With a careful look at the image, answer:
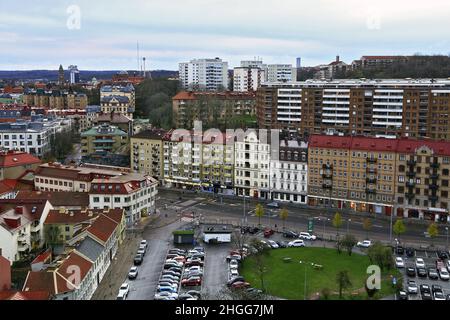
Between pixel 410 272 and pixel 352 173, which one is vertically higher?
pixel 352 173

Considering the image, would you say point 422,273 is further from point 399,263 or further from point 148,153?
point 148,153

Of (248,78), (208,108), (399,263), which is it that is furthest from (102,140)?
(248,78)

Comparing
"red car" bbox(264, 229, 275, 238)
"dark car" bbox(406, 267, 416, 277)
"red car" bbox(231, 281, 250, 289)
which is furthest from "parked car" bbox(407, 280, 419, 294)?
"red car" bbox(264, 229, 275, 238)

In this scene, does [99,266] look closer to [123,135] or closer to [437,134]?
[123,135]

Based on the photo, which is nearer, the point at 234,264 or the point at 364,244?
the point at 234,264

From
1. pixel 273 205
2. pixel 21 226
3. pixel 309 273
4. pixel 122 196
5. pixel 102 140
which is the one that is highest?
pixel 102 140

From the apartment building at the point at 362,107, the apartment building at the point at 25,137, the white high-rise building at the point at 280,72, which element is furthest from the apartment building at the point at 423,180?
the white high-rise building at the point at 280,72

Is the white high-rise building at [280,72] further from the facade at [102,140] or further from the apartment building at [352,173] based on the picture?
the apartment building at [352,173]
